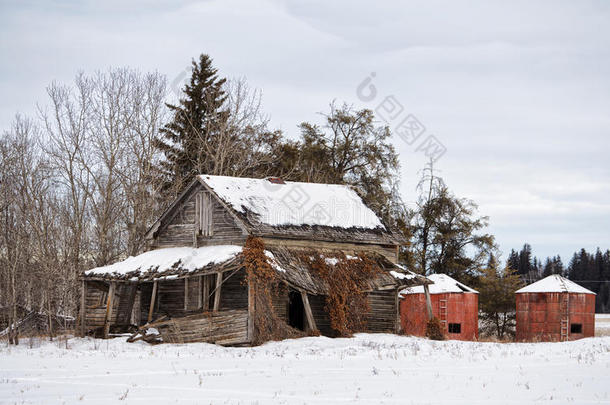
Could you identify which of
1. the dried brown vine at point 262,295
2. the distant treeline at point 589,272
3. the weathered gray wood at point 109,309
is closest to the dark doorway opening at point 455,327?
the dried brown vine at point 262,295

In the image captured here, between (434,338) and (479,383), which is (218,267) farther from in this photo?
(479,383)

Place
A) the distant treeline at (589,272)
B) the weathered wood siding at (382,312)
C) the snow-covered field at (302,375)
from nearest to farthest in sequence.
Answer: the snow-covered field at (302,375), the weathered wood siding at (382,312), the distant treeline at (589,272)

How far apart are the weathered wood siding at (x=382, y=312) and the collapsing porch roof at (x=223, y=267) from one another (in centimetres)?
163

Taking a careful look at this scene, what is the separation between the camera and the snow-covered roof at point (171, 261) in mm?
24505

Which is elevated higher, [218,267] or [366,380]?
[218,267]

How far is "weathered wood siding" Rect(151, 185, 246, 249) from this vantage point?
87.4ft

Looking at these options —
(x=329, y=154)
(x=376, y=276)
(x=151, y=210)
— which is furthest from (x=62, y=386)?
(x=329, y=154)

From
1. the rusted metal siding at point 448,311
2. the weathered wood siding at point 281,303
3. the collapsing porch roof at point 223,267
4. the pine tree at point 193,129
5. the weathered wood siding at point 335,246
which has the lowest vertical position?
the rusted metal siding at point 448,311

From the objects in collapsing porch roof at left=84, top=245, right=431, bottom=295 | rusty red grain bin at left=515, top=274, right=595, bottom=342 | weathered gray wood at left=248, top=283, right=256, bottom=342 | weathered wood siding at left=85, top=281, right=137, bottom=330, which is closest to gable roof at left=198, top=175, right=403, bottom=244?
collapsing porch roof at left=84, top=245, right=431, bottom=295

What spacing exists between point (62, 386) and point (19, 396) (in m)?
1.46

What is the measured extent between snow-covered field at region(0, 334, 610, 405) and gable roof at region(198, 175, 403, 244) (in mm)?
5805

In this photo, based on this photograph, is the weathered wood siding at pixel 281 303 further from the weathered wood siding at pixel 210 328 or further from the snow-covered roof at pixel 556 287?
the snow-covered roof at pixel 556 287

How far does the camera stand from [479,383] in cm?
1345

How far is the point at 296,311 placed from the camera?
2923cm
